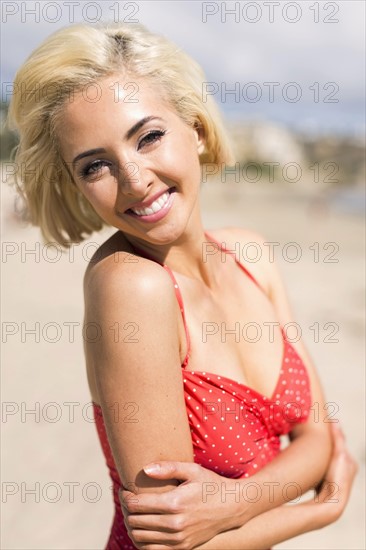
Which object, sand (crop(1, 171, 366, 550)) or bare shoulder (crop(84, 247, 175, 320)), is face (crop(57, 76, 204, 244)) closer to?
bare shoulder (crop(84, 247, 175, 320))

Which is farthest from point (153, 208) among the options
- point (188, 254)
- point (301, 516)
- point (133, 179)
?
point (301, 516)

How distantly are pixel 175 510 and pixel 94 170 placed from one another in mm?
940

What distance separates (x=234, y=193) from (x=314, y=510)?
1201 inches

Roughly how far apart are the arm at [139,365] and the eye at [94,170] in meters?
0.27

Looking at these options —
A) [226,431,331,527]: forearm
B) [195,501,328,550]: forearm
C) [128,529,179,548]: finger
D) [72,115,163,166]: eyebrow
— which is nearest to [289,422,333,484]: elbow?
[226,431,331,527]: forearm

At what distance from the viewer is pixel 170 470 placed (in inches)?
73.0

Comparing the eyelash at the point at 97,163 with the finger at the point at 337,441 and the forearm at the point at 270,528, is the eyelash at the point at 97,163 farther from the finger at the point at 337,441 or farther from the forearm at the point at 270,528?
the finger at the point at 337,441

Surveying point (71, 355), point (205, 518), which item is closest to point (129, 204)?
point (205, 518)

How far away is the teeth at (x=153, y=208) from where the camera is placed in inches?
78.7

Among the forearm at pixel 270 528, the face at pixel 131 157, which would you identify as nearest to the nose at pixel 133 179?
the face at pixel 131 157

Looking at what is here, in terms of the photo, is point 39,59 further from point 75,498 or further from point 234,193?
point 234,193

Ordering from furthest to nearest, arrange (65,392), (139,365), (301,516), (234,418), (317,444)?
(65,392) < (317,444) < (301,516) < (234,418) < (139,365)

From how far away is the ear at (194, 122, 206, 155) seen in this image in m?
2.29

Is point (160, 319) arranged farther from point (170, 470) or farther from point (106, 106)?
point (106, 106)
